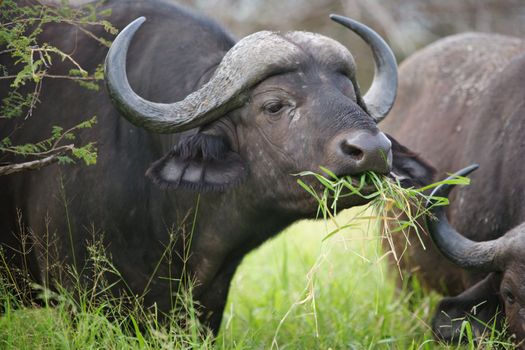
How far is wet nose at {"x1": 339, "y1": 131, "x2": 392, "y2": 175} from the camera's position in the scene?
4.11 meters

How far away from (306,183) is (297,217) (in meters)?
0.33

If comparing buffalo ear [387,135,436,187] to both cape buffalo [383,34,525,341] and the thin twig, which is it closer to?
cape buffalo [383,34,525,341]

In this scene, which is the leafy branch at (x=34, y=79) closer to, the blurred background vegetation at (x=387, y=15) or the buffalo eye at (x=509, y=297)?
the buffalo eye at (x=509, y=297)

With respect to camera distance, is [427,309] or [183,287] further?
[427,309]

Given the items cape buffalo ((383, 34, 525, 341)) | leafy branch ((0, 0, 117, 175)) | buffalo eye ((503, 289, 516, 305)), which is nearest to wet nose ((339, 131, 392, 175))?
cape buffalo ((383, 34, 525, 341))

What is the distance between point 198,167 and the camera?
4.61 m

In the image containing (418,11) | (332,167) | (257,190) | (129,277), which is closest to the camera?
(332,167)

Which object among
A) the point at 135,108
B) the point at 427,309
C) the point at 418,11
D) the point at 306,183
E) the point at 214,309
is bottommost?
the point at 418,11

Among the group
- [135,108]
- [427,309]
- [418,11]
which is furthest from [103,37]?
[418,11]

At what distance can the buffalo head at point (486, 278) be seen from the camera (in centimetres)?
471

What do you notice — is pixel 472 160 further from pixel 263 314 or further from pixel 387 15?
pixel 387 15

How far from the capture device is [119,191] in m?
4.91

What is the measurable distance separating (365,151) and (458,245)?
1328mm

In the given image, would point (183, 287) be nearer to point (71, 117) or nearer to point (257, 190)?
point (257, 190)
